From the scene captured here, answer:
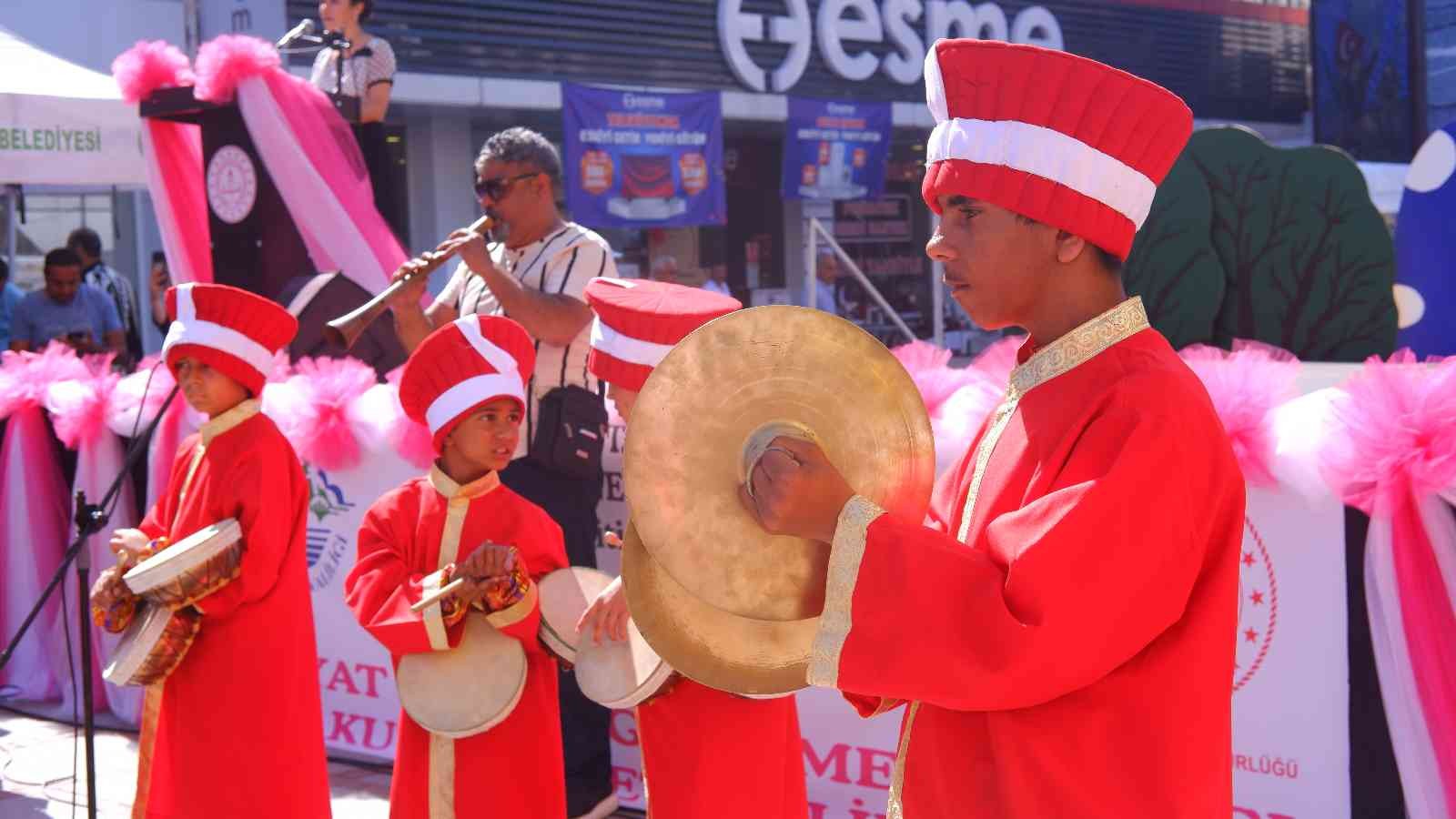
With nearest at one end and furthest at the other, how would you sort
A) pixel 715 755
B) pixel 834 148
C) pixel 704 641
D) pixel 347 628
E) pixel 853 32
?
1. pixel 704 641
2. pixel 715 755
3. pixel 347 628
4. pixel 834 148
5. pixel 853 32

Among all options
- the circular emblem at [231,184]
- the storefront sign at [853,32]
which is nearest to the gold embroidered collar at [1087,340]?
the circular emblem at [231,184]

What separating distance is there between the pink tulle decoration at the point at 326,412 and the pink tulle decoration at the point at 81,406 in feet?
4.01

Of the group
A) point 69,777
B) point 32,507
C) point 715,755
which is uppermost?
point 715,755

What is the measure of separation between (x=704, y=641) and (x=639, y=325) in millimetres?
1469

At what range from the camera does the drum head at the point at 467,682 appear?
3.57 meters

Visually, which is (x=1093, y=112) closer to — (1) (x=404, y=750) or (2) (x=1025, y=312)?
(2) (x=1025, y=312)

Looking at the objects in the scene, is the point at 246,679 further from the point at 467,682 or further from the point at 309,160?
the point at 309,160

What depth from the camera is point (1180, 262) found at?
5.98m

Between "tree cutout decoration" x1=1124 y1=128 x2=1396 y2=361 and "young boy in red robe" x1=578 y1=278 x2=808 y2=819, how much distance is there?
3.06 metres

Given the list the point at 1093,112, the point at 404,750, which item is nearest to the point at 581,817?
the point at 404,750

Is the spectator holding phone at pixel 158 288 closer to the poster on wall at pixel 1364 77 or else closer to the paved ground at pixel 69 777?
the paved ground at pixel 69 777

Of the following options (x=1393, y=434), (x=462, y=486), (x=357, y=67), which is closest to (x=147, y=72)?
(x=357, y=67)

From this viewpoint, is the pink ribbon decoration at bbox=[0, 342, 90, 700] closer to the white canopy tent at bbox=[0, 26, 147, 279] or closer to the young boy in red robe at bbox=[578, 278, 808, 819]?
the white canopy tent at bbox=[0, 26, 147, 279]

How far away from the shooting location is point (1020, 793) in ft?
5.90
